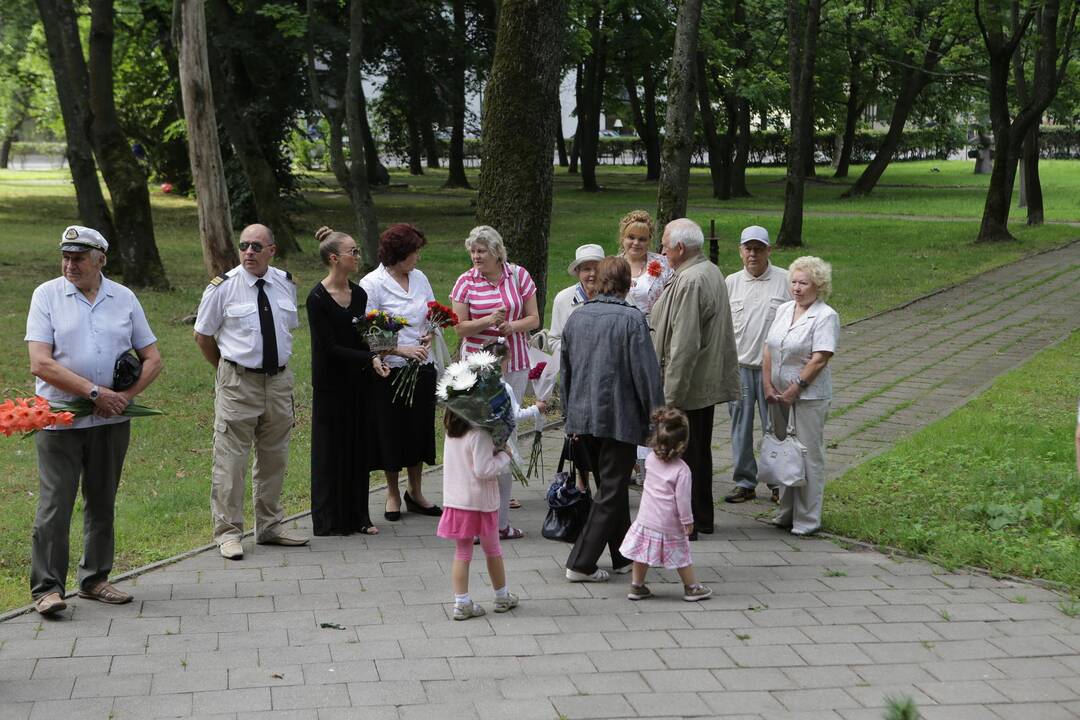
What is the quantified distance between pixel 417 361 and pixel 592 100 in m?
39.2

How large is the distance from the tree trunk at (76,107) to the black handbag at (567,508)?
14.2 meters

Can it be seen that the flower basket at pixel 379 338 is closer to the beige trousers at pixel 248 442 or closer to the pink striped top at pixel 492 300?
the beige trousers at pixel 248 442

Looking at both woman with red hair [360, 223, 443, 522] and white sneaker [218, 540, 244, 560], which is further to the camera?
woman with red hair [360, 223, 443, 522]

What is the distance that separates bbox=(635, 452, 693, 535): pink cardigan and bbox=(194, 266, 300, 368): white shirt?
236 centimetres

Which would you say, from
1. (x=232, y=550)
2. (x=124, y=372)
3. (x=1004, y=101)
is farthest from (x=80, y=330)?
(x=1004, y=101)

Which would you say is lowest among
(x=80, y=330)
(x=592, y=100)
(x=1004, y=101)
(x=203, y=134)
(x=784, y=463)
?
(x=784, y=463)

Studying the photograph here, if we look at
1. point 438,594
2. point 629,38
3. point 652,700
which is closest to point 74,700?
point 438,594

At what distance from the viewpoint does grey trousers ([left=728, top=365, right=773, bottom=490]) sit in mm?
8672

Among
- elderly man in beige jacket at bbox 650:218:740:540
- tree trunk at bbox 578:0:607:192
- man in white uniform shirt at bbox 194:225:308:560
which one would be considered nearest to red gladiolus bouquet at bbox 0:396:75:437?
man in white uniform shirt at bbox 194:225:308:560

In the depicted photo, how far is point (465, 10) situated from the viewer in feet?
109

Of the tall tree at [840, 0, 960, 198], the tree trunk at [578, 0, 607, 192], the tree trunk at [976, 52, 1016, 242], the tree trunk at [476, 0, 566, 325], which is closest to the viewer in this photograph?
the tree trunk at [476, 0, 566, 325]

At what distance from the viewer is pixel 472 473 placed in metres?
6.36

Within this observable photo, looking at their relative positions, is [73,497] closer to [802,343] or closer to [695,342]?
[695,342]

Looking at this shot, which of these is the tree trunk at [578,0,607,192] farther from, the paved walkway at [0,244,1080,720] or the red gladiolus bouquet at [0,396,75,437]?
the red gladiolus bouquet at [0,396,75,437]
